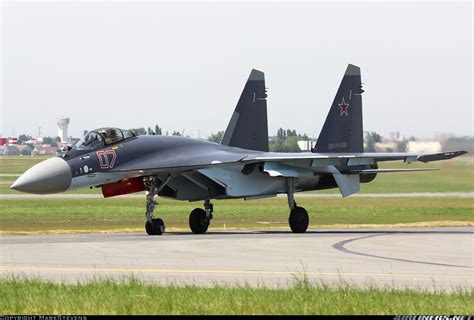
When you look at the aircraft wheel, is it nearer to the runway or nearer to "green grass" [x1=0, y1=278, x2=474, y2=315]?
the runway

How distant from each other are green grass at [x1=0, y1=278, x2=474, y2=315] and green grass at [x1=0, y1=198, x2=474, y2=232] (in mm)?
20357

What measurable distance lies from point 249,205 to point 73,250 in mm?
30514

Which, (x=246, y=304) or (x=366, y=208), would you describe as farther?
(x=366, y=208)

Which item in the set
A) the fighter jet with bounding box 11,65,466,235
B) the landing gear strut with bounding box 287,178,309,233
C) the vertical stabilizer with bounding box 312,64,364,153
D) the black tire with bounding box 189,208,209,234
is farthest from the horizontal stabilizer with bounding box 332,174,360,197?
the black tire with bounding box 189,208,209,234

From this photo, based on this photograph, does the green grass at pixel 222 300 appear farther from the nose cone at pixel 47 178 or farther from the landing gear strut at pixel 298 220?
the landing gear strut at pixel 298 220

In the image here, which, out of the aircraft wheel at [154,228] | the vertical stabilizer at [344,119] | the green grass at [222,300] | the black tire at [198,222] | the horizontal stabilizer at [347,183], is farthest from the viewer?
the vertical stabilizer at [344,119]

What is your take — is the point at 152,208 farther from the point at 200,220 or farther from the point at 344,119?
the point at 344,119

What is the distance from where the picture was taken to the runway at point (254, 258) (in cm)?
1805

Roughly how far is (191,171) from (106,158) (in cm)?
290

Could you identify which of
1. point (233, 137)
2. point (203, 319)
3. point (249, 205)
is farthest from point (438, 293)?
point (249, 205)

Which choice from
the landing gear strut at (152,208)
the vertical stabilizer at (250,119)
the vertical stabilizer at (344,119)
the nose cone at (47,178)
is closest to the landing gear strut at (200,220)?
the landing gear strut at (152,208)

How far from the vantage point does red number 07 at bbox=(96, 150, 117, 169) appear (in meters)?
28.7

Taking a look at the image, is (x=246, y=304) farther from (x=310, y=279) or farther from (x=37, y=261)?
(x=37, y=261)

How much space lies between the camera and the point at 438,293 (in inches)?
611
